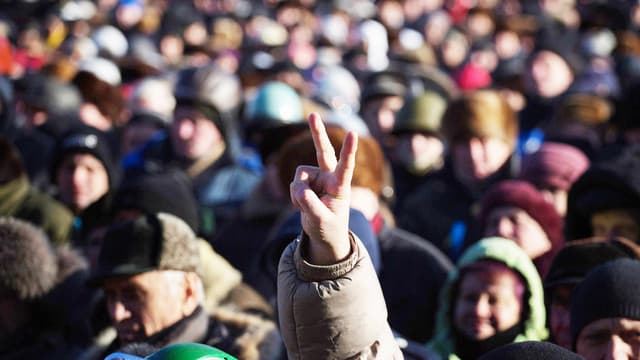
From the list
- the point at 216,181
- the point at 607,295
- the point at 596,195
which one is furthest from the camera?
the point at 216,181

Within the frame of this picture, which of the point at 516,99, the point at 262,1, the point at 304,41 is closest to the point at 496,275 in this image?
the point at 516,99

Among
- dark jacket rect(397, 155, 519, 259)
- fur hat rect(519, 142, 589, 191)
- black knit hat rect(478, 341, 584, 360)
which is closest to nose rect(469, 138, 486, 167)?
dark jacket rect(397, 155, 519, 259)

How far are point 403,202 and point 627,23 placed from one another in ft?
23.8

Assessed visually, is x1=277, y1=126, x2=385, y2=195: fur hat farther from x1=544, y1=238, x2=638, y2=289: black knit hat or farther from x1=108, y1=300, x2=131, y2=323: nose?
x1=108, y1=300, x2=131, y2=323: nose

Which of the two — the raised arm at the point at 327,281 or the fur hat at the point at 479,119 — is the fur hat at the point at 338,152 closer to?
the fur hat at the point at 479,119

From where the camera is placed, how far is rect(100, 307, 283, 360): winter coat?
4.08 metres

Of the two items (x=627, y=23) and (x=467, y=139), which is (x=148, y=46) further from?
(x=467, y=139)

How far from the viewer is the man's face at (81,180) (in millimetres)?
6336

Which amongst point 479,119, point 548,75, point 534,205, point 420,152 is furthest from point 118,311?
point 548,75

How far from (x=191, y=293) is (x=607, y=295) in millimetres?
1477

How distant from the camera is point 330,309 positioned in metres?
2.77

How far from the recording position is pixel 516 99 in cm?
945

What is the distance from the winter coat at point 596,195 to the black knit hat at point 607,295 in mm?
1252

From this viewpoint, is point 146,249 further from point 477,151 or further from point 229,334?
point 477,151
